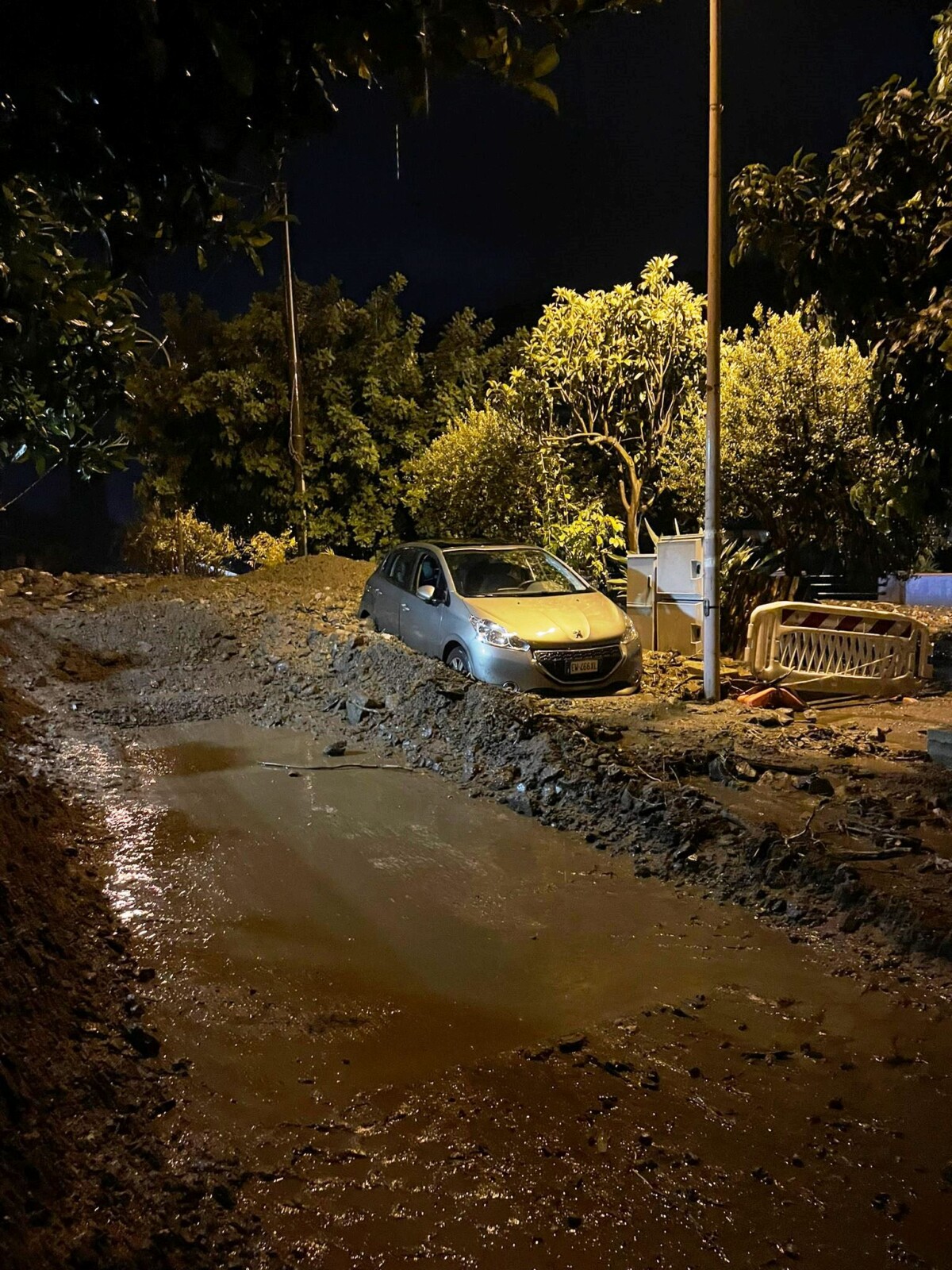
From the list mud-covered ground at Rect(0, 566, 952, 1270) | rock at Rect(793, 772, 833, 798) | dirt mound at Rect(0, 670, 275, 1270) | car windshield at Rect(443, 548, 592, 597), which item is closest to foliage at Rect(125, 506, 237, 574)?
car windshield at Rect(443, 548, 592, 597)

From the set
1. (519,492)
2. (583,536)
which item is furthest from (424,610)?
(519,492)

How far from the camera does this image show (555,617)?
32.7ft

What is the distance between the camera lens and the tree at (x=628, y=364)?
15.6 metres

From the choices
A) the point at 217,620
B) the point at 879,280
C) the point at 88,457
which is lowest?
the point at 217,620

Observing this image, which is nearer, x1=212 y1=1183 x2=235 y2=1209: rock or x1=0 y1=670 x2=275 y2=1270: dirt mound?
x1=0 y1=670 x2=275 y2=1270: dirt mound

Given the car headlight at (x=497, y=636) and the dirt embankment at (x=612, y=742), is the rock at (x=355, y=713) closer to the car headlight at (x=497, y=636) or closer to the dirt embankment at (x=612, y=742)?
the dirt embankment at (x=612, y=742)

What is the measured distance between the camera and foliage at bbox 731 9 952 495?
6.77 m

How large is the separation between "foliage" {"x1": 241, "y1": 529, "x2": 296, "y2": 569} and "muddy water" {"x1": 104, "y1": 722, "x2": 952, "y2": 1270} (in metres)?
17.1

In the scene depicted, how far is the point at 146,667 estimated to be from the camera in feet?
38.2

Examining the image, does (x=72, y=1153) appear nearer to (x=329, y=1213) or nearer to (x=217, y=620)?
(x=329, y=1213)

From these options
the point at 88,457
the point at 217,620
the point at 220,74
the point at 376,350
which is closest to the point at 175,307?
the point at 376,350

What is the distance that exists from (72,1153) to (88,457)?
417 cm

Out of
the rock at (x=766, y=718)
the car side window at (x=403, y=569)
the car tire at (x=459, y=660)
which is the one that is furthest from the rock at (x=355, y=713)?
the rock at (x=766, y=718)

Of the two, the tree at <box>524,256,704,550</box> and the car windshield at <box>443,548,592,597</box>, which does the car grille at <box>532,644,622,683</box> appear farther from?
the tree at <box>524,256,704,550</box>
